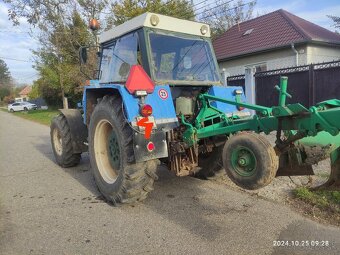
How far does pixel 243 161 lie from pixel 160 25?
90.8 inches

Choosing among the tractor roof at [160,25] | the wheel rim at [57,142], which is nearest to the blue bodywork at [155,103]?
the tractor roof at [160,25]

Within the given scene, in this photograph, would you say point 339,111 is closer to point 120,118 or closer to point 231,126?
point 231,126

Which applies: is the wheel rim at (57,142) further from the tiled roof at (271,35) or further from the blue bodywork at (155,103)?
the tiled roof at (271,35)

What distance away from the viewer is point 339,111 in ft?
8.99

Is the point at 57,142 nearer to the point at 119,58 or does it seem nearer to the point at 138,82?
the point at 119,58

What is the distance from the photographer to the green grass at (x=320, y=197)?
403 cm

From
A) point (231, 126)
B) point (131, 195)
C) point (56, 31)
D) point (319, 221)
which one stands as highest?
point (56, 31)

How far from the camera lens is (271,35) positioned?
1733cm

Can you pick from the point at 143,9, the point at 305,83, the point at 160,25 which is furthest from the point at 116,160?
the point at 143,9

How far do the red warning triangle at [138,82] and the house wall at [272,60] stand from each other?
1194 centimetres

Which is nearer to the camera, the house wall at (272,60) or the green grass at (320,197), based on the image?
the green grass at (320,197)

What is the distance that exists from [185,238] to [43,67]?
26610 millimetres

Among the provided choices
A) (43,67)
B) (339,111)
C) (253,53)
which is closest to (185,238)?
(339,111)

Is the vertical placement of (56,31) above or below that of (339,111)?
above
